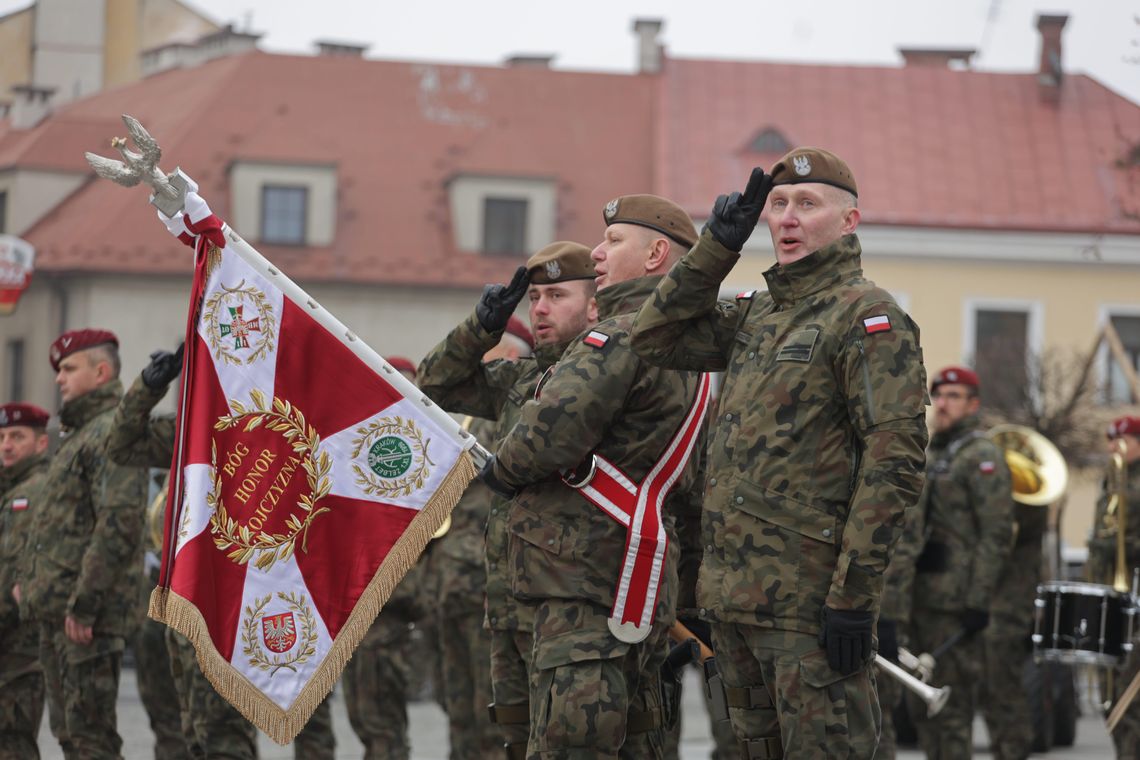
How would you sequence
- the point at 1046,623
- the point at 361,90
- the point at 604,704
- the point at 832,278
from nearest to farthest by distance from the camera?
the point at 832,278 < the point at 604,704 < the point at 1046,623 < the point at 361,90

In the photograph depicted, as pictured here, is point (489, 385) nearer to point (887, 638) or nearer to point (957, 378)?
point (887, 638)

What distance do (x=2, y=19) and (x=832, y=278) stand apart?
4729 cm

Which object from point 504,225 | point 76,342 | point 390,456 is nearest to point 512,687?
point 390,456

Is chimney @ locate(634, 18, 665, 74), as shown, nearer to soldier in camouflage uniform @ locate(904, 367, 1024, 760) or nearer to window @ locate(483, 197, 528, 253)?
window @ locate(483, 197, 528, 253)

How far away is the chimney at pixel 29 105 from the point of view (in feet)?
153

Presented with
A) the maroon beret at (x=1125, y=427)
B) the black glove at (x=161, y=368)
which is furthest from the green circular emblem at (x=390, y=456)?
the maroon beret at (x=1125, y=427)

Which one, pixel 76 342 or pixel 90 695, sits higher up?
pixel 76 342

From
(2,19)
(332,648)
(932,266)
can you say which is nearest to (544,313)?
(332,648)

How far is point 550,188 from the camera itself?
40.7 meters

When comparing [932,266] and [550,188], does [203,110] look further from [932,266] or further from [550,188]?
[932,266]

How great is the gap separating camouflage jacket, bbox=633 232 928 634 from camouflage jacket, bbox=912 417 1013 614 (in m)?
5.72

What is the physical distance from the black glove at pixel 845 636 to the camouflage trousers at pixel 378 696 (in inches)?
222

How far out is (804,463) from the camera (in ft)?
18.9

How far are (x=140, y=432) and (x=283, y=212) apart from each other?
1250 inches
